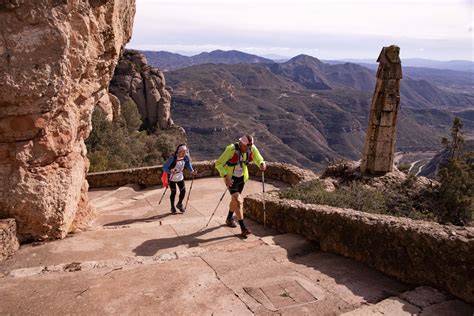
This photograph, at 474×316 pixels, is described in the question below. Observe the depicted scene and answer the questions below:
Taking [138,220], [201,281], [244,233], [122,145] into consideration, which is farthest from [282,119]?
[201,281]

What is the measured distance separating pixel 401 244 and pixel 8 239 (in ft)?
19.9

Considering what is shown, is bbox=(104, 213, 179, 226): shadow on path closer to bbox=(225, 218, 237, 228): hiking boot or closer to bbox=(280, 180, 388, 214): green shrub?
bbox=(225, 218, 237, 228): hiking boot

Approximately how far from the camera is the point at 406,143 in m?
122

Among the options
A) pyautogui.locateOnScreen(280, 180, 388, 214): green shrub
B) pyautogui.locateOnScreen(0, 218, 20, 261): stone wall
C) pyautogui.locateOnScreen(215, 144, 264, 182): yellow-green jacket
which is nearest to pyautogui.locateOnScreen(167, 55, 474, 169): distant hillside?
pyautogui.locateOnScreen(280, 180, 388, 214): green shrub

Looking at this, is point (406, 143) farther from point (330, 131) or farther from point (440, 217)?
point (440, 217)

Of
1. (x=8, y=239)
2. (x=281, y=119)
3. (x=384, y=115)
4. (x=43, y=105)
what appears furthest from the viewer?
(x=281, y=119)

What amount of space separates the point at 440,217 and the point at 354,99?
152985 millimetres

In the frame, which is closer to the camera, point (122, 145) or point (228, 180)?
point (228, 180)

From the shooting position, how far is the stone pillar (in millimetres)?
12070

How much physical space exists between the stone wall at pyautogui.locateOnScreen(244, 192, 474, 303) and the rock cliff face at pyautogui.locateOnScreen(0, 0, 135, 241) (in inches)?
182

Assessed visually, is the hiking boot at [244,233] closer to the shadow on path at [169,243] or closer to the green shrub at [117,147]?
the shadow on path at [169,243]

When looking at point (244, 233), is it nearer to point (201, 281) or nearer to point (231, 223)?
point (231, 223)

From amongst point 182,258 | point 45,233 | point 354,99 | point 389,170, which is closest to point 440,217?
point 389,170

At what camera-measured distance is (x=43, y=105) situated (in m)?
6.93
